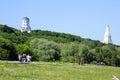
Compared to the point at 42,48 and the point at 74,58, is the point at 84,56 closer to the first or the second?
the point at 74,58

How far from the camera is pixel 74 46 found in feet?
397

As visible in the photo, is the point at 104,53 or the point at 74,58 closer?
the point at 74,58

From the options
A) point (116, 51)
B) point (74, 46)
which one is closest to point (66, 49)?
point (74, 46)

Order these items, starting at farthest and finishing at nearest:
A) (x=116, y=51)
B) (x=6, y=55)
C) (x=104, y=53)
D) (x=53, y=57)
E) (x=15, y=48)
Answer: (x=116, y=51), (x=104, y=53), (x=53, y=57), (x=15, y=48), (x=6, y=55)

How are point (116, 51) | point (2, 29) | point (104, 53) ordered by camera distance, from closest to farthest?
1. point (104, 53)
2. point (116, 51)
3. point (2, 29)

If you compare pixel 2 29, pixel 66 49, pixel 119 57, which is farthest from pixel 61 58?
pixel 2 29

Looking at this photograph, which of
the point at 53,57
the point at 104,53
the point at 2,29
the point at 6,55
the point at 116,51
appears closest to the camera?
the point at 6,55

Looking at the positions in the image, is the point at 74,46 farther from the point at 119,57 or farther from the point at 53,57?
the point at 119,57

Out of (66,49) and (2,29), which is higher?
(2,29)

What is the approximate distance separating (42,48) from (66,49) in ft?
23.7

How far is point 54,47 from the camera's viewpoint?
393 feet

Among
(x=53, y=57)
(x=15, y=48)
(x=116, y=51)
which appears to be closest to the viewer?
(x=15, y=48)

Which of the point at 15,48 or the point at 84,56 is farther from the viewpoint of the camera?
the point at 84,56

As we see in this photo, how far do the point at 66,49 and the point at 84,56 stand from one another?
559 centimetres
